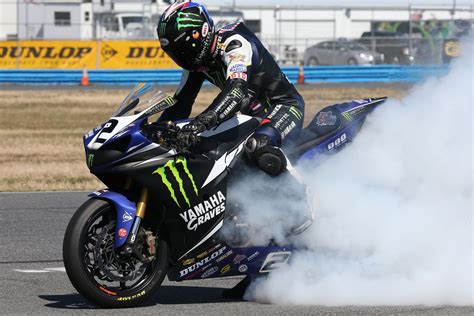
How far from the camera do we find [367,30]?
46781mm

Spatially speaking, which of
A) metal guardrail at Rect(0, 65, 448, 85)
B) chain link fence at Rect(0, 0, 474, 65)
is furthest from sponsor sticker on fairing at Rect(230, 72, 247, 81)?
chain link fence at Rect(0, 0, 474, 65)

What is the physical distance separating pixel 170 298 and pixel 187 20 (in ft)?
5.46

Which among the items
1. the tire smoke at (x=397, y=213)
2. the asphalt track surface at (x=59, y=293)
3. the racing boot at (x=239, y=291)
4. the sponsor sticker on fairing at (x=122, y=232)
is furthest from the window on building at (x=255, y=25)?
the sponsor sticker on fairing at (x=122, y=232)

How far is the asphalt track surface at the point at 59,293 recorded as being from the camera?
5.59 metres

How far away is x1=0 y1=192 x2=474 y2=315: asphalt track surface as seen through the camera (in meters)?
5.59

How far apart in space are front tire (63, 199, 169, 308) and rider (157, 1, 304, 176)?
0.62 meters

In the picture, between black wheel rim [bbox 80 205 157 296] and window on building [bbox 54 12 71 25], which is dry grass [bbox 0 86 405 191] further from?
window on building [bbox 54 12 71 25]

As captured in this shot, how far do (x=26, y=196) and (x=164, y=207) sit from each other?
576 cm

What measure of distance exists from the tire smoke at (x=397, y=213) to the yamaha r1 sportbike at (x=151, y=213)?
232 millimetres

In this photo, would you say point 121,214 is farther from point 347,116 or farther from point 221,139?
point 347,116

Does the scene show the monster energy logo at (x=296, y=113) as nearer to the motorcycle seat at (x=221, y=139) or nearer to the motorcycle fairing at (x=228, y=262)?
the motorcycle seat at (x=221, y=139)

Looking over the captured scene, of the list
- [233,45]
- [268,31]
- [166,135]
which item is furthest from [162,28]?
[268,31]

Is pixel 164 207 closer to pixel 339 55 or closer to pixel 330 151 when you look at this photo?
pixel 330 151

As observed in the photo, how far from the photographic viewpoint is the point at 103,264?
5438mm
